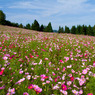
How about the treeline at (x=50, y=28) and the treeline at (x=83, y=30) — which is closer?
the treeline at (x=50, y=28)

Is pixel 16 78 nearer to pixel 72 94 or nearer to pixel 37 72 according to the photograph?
pixel 37 72

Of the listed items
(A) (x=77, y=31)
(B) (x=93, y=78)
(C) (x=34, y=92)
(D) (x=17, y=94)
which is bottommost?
(D) (x=17, y=94)

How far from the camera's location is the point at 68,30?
191 ft

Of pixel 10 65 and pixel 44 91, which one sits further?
pixel 10 65

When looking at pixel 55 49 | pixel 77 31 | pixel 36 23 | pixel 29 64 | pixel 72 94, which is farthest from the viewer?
pixel 77 31

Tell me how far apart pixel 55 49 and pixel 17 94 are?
3568 mm

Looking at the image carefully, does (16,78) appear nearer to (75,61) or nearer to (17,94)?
(17,94)

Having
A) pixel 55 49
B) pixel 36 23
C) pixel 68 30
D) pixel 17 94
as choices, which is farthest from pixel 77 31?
pixel 17 94

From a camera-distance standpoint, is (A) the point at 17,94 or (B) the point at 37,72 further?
(B) the point at 37,72

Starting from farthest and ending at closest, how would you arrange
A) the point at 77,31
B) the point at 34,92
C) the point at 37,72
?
the point at 77,31 → the point at 37,72 → the point at 34,92

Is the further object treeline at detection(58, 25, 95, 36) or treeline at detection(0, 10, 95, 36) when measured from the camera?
treeline at detection(58, 25, 95, 36)

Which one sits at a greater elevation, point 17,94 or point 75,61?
point 75,61

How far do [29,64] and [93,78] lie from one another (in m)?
2.13

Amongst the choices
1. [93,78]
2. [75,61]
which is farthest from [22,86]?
[75,61]
